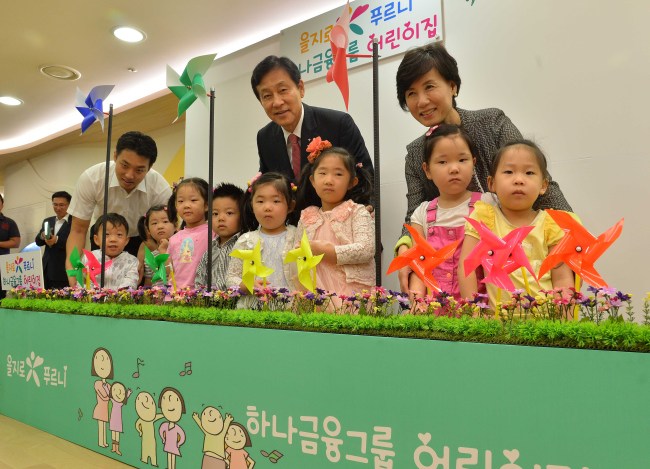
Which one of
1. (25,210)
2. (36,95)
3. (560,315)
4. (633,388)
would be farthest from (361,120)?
(25,210)

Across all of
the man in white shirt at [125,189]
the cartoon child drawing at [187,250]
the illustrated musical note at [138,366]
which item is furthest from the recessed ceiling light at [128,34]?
the illustrated musical note at [138,366]

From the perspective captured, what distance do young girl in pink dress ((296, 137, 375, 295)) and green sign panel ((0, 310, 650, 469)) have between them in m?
0.56

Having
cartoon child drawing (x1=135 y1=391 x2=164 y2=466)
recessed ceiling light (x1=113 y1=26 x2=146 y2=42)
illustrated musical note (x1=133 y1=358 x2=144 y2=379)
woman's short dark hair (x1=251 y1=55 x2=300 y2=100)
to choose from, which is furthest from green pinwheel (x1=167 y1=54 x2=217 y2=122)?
recessed ceiling light (x1=113 y1=26 x2=146 y2=42)

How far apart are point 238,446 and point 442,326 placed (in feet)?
1.88

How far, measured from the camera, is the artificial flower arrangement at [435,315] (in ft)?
2.75

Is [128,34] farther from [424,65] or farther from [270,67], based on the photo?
[424,65]

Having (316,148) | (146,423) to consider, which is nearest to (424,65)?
(316,148)

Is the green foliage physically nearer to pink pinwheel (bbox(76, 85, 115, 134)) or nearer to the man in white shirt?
pink pinwheel (bbox(76, 85, 115, 134))

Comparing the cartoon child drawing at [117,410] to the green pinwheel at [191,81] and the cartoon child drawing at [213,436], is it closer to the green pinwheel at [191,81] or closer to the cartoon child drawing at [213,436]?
the cartoon child drawing at [213,436]

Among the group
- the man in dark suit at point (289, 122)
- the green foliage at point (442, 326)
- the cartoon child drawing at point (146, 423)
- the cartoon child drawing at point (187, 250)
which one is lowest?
the cartoon child drawing at point (146, 423)

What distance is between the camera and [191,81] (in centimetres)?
185

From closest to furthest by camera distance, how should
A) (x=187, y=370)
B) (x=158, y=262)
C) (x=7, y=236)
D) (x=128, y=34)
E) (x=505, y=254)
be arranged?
(x=505, y=254) → (x=187, y=370) → (x=158, y=262) → (x=128, y=34) → (x=7, y=236)

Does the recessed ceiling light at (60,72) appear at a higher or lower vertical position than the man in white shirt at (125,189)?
higher

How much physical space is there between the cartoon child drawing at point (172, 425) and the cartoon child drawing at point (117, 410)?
7.0 inches
